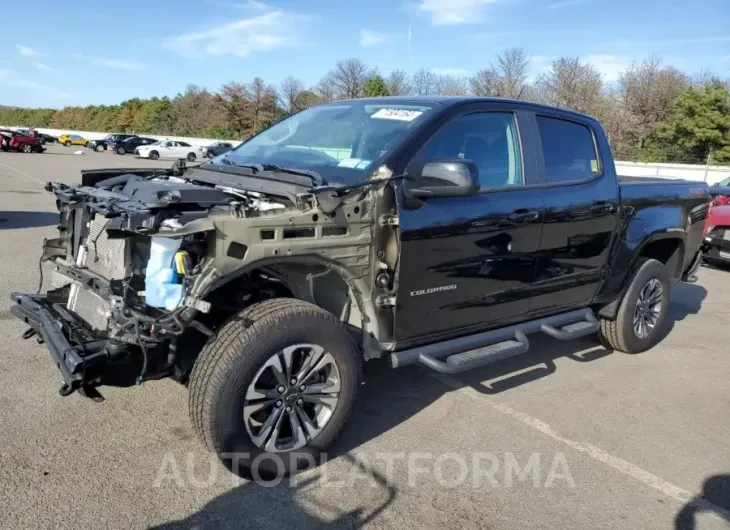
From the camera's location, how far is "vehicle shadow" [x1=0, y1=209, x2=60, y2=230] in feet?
33.8

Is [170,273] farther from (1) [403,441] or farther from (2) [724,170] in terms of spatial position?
(2) [724,170]

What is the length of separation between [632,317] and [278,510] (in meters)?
3.79

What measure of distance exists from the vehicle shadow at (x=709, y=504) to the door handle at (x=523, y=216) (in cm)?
188

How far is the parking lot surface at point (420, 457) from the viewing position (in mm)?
2998

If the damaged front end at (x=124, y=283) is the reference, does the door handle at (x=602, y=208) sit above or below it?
above

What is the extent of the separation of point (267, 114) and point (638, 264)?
54977 millimetres

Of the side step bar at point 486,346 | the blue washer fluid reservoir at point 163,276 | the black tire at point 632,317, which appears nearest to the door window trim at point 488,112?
the side step bar at point 486,346

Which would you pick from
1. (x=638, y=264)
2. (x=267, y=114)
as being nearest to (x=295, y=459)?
(x=638, y=264)

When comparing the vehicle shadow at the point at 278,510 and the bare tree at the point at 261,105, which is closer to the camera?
the vehicle shadow at the point at 278,510

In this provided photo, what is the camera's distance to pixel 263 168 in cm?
386

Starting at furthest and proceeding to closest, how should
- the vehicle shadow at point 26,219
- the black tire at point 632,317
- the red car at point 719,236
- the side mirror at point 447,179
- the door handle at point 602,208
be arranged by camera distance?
the vehicle shadow at point 26,219
the red car at point 719,236
the black tire at point 632,317
the door handle at point 602,208
the side mirror at point 447,179

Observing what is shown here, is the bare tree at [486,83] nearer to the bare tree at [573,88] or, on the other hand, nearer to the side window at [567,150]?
the bare tree at [573,88]

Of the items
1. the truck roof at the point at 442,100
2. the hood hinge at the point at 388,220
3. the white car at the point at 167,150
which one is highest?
the white car at the point at 167,150

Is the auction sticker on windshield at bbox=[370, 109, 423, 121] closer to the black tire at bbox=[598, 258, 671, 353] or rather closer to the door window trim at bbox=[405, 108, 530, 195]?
the door window trim at bbox=[405, 108, 530, 195]
